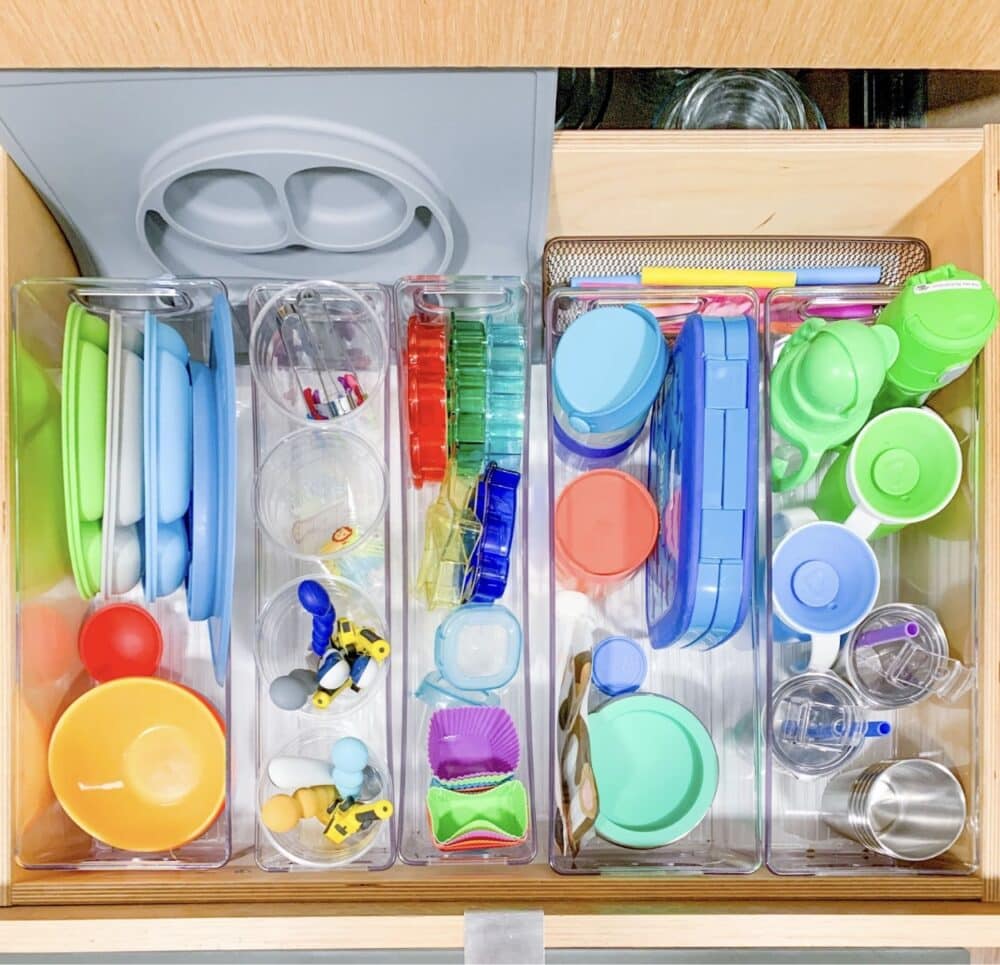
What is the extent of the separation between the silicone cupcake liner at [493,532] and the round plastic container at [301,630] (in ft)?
0.31

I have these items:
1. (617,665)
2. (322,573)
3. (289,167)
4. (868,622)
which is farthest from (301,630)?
(868,622)

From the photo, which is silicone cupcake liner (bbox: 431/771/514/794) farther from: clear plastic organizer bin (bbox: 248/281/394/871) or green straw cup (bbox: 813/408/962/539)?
green straw cup (bbox: 813/408/962/539)

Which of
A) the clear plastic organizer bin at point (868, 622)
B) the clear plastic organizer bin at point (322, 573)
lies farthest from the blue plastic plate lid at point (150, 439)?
the clear plastic organizer bin at point (868, 622)

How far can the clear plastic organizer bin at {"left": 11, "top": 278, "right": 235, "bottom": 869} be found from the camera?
676 mm

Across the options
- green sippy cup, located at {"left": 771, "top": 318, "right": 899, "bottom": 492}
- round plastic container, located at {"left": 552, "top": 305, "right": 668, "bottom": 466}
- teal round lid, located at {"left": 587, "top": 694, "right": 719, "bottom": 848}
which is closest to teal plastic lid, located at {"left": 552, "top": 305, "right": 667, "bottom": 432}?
round plastic container, located at {"left": 552, "top": 305, "right": 668, "bottom": 466}

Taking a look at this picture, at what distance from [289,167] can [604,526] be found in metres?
0.37

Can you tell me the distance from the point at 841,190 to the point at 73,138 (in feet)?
2.03

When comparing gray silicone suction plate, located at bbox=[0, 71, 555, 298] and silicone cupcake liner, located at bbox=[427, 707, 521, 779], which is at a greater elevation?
gray silicone suction plate, located at bbox=[0, 71, 555, 298]

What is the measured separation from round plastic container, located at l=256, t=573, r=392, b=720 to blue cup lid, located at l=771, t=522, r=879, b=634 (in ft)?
A: 1.12

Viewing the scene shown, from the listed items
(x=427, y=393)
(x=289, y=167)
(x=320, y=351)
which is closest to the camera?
(x=289, y=167)

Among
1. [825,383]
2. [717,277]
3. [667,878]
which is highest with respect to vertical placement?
[717,277]

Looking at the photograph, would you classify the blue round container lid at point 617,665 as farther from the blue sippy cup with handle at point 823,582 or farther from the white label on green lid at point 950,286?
the white label on green lid at point 950,286

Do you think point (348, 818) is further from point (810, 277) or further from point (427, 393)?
point (810, 277)

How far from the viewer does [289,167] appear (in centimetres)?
62
